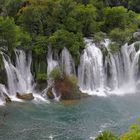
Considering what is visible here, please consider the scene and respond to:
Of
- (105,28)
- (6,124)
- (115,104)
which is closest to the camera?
(6,124)

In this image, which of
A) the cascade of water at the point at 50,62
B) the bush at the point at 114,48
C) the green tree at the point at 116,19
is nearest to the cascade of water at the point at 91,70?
the bush at the point at 114,48

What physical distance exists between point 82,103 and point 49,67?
5.99 meters

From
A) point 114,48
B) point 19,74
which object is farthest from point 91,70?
point 19,74

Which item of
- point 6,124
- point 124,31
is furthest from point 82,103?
point 124,31

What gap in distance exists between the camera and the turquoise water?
3691 centimetres

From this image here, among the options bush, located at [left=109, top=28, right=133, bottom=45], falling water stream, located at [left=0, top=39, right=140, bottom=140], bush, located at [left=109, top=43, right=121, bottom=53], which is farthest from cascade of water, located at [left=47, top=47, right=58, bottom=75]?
bush, located at [left=109, top=28, right=133, bottom=45]

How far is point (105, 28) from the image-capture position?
5688 centimetres

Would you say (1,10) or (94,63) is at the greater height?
(1,10)

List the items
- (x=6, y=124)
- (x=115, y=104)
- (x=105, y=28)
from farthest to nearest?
(x=105, y=28)
(x=115, y=104)
(x=6, y=124)

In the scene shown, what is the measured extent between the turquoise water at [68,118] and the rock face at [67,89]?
1.08m

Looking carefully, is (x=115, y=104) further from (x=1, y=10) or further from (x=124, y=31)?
(x=1, y=10)

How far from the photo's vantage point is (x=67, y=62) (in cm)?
4984

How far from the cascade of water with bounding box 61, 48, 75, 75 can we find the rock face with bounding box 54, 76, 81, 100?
5.98 ft

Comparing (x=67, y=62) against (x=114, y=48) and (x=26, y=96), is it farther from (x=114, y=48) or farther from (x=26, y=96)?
(x=26, y=96)
